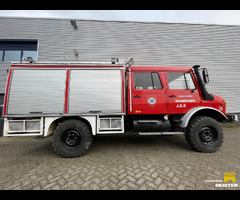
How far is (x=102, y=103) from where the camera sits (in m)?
3.07

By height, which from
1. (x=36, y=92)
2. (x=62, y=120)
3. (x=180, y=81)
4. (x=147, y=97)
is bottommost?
(x=62, y=120)

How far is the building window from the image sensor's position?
6930 millimetres

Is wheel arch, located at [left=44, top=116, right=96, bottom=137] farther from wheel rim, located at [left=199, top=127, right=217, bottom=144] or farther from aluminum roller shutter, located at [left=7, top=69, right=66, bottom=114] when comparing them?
wheel rim, located at [left=199, top=127, right=217, bottom=144]

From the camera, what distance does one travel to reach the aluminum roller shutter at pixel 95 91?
3.03m

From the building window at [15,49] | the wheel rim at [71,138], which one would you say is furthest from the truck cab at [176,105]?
the building window at [15,49]

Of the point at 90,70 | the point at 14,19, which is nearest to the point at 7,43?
the point at 14,19

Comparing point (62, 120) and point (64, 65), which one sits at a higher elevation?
point (64, 65)

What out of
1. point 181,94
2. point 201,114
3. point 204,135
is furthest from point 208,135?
point 181,94

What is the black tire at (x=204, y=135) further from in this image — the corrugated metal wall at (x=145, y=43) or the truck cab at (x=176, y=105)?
the corrugated metal wall at (x=145, y=43)

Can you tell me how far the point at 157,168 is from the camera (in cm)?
237

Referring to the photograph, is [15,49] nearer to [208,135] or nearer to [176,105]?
[176,105]

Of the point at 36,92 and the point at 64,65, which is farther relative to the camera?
the point at 64,65
